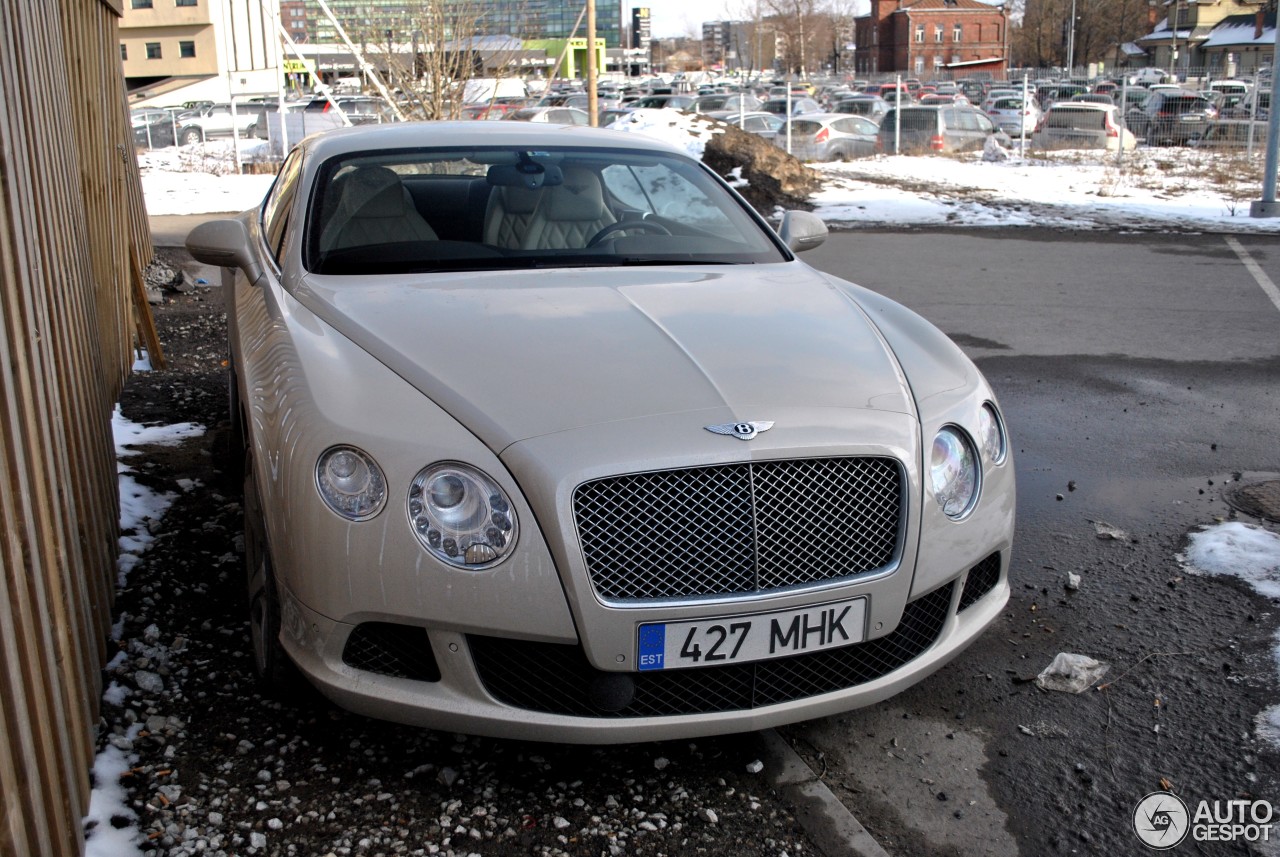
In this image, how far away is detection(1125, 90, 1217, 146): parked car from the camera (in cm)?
2461

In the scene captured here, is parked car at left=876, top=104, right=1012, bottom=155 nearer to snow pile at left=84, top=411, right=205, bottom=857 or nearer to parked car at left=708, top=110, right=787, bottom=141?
parked car at left=708, top=110, right=787, bottom=141

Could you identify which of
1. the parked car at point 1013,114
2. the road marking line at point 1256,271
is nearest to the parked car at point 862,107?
the parked car at point 1013,114

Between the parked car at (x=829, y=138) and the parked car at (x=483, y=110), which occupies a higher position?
the parked car at (x=483, y=110)

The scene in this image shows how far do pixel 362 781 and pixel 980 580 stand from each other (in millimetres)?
1692

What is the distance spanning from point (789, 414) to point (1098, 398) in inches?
163

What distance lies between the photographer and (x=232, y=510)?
4578mm

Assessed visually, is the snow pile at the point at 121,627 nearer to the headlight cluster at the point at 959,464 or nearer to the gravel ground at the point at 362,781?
the gravel ground at the point at 362,781

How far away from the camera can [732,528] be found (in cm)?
269

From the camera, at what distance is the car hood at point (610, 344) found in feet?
9.33

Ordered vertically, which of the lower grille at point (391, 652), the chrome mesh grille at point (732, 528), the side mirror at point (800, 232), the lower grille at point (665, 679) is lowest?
the lower grille at point (665, 679)

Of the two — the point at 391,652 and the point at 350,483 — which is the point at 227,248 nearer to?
the point at 350,483

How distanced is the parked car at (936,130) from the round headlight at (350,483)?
25.8m

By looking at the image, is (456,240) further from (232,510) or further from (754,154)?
(754,154)

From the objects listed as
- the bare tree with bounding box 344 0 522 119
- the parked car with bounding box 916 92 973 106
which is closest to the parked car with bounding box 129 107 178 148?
the bare tree with bounding box 344 0 522 119
